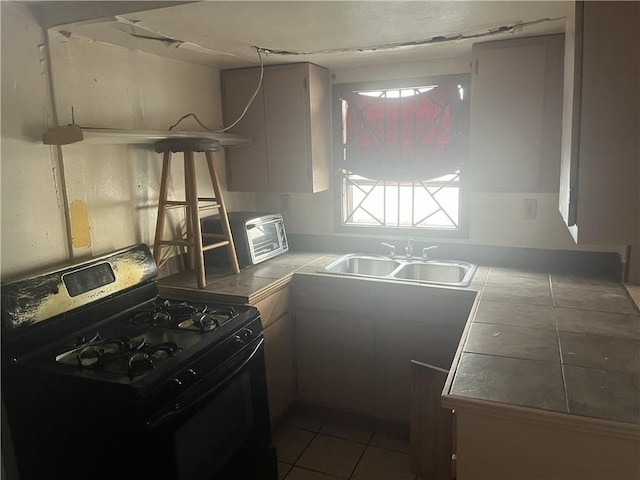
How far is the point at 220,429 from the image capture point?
6.02 feet

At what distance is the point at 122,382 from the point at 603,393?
53.9 inches

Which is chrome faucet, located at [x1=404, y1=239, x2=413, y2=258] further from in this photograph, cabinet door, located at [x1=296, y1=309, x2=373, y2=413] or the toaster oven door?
the toaster oven door

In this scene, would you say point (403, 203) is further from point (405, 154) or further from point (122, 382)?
point (122, 382)

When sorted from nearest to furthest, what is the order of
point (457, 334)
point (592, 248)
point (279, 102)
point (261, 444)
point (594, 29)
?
point (594, 29) → point (261, 444) → point (457, 334) → point (592, 248) → point (279, 102)

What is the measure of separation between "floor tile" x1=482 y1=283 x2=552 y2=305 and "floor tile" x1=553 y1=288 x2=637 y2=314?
0.14 ft

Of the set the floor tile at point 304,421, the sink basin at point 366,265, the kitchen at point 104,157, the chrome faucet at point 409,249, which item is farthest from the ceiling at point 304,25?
the floor tile at point 304,421

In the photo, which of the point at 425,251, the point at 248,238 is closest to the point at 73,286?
the point at 248,238

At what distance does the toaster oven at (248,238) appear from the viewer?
2.67 metres

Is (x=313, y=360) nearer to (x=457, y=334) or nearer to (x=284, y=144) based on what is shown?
(x=457, y=334)

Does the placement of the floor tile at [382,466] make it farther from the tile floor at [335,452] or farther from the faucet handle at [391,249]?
the faucet handle at [391,249]

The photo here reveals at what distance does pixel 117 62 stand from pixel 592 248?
96.2 inches

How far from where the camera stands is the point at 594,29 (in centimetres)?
124

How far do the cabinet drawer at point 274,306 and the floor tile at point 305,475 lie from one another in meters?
0.69

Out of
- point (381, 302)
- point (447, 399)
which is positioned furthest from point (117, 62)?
point (447, 399)
